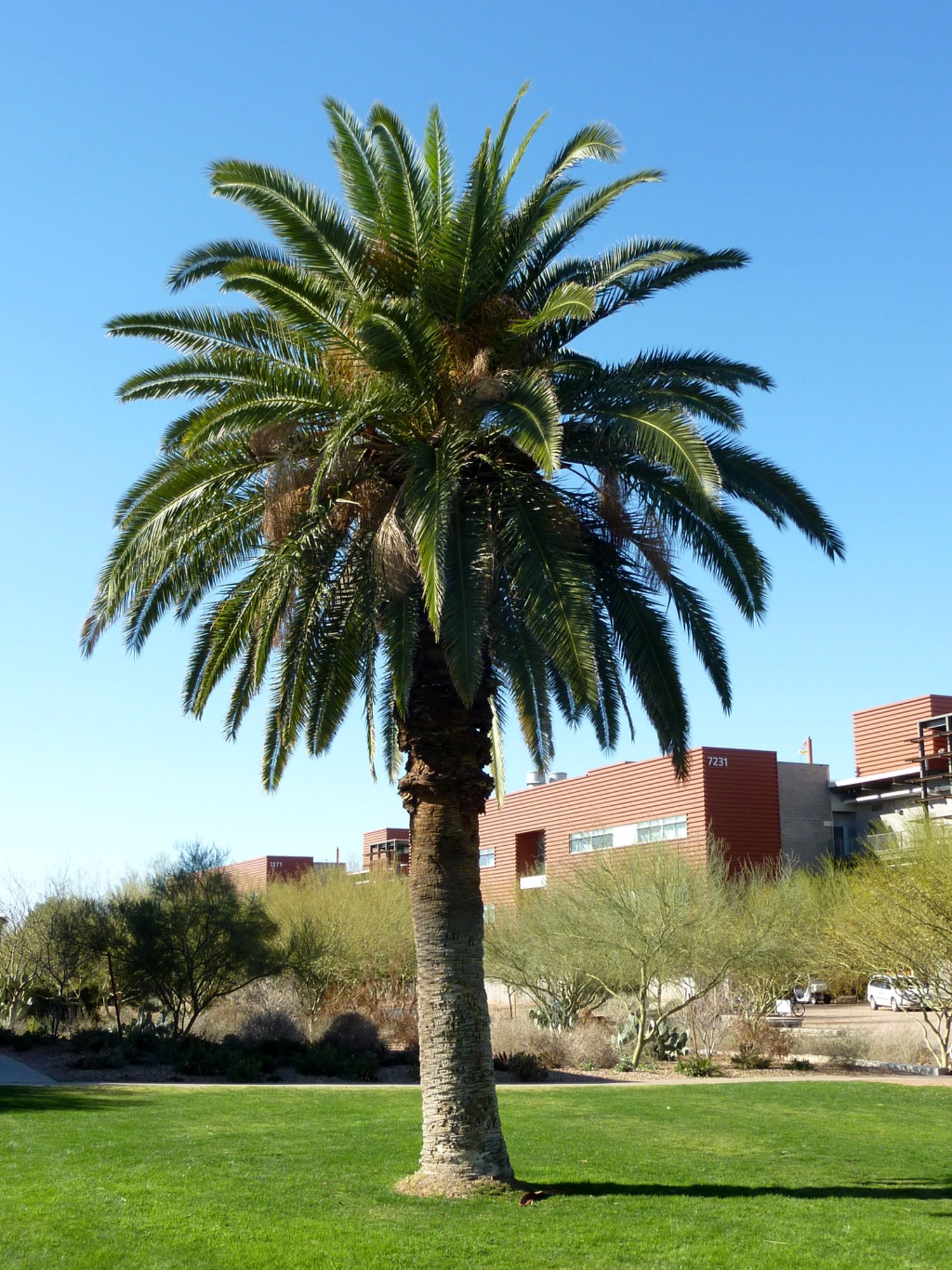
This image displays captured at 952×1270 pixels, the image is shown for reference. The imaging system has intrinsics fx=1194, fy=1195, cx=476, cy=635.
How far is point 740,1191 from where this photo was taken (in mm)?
11984

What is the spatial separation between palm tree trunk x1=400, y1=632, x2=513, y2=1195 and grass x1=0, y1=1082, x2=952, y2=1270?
22.6 inches

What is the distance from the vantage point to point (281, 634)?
12.6 m

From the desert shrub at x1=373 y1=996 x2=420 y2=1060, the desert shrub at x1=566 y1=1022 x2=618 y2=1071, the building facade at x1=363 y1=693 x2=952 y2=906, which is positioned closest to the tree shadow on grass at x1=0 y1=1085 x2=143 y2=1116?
the desert shrub at x1=373 y1=996 x2=420 y2=1060

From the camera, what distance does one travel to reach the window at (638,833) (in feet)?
177

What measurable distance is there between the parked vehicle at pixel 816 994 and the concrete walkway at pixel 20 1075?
34.0 meters

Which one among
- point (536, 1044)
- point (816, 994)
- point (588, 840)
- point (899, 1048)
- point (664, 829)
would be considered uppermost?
point (664, 829)

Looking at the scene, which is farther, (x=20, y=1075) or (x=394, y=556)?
(x=20, y=1075)

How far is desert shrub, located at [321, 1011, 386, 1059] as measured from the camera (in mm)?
28500

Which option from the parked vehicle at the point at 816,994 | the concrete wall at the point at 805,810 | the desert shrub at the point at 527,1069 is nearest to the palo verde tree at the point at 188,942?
the desert shrub at the point at 527,1069

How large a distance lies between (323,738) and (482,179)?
586 centimetres

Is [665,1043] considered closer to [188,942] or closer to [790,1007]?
[188,942]

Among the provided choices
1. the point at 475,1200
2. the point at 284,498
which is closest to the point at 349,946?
the point at 475,1200

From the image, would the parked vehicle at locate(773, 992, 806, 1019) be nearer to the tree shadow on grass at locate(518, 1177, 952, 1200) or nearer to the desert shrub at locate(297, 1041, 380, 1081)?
the desert shrub at locate(297, 1041, 380, 1081)

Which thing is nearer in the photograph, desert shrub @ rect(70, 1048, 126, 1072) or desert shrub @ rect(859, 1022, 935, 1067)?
desert shrub @ rect(70, 1048, 126, 1072)
